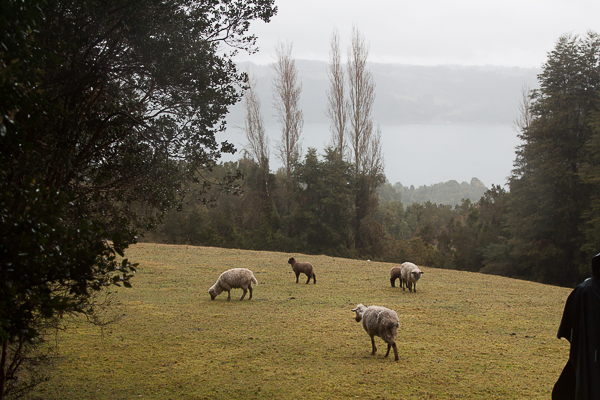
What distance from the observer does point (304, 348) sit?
26.2ft

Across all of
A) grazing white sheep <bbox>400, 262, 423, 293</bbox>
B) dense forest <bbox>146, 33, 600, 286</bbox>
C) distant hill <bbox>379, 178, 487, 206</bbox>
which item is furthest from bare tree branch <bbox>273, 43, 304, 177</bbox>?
distant hill <bbox>379, 178, 487, 206</bbox>

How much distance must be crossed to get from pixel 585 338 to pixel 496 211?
38.7 m

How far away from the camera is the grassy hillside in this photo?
6.10 meters

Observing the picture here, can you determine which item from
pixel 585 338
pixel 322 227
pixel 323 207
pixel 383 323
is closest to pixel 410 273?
pixel 383 323

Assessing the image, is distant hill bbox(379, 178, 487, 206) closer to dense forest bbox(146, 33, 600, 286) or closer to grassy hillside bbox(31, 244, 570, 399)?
dense forest bbox(146, 33, 600, 286)

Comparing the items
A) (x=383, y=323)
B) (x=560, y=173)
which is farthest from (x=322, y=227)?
(x=383, y=323)

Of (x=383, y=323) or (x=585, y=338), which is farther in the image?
(x=383, y=323)

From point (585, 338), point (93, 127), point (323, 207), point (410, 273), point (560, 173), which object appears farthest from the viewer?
point (323, 207)

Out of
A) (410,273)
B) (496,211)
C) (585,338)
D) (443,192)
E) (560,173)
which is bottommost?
(410,273)

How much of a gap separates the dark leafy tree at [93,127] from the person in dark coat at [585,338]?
416 centimetres

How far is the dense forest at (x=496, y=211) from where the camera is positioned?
90.6 feet

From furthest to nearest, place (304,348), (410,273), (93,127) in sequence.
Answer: (410,273) < (304,348) < (93,127)

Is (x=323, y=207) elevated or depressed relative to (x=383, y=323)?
elevated

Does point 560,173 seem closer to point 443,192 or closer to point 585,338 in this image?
point 585,338
